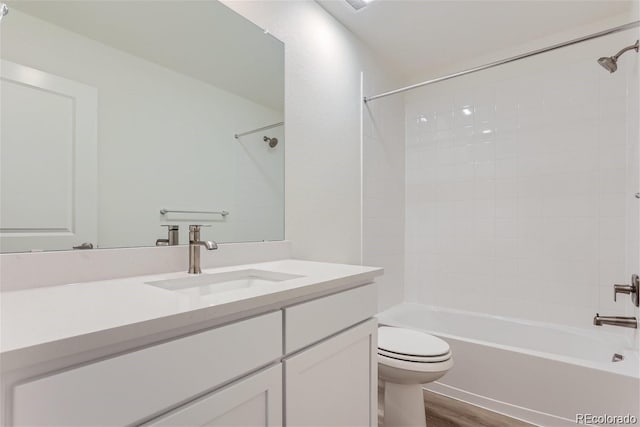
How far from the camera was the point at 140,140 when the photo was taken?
112cm

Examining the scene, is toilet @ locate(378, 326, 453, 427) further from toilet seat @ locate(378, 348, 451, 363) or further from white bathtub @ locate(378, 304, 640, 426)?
white bathtub @ locate(378, 304, 640, 426)

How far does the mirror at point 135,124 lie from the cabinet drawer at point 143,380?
0.58m

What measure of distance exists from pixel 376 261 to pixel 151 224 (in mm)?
1697

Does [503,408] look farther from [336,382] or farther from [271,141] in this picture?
[271,141]

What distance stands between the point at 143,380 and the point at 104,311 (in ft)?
0.53

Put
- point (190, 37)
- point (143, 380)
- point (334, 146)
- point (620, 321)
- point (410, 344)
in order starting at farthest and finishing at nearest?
point (334, 146), point (620, 321), point (410, 344), point (190, 37), point (143, 380)

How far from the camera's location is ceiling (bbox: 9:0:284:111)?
1.01m

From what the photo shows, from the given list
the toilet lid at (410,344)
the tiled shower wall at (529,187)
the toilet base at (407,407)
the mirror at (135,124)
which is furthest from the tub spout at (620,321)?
the mirror at (135,124)

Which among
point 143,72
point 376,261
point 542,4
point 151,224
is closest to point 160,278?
point 151,224

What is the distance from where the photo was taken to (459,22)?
6.91 ft

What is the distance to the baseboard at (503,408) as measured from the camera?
1615 millimetres

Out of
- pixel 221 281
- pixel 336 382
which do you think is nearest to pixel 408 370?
pixel 336 382

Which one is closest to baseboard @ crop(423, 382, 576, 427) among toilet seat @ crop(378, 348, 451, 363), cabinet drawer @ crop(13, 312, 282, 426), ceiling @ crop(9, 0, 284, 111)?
toilet seat @ crop(378, 348, 451, 363)

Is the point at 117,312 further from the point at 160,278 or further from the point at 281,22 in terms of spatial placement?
the point at 281,22
